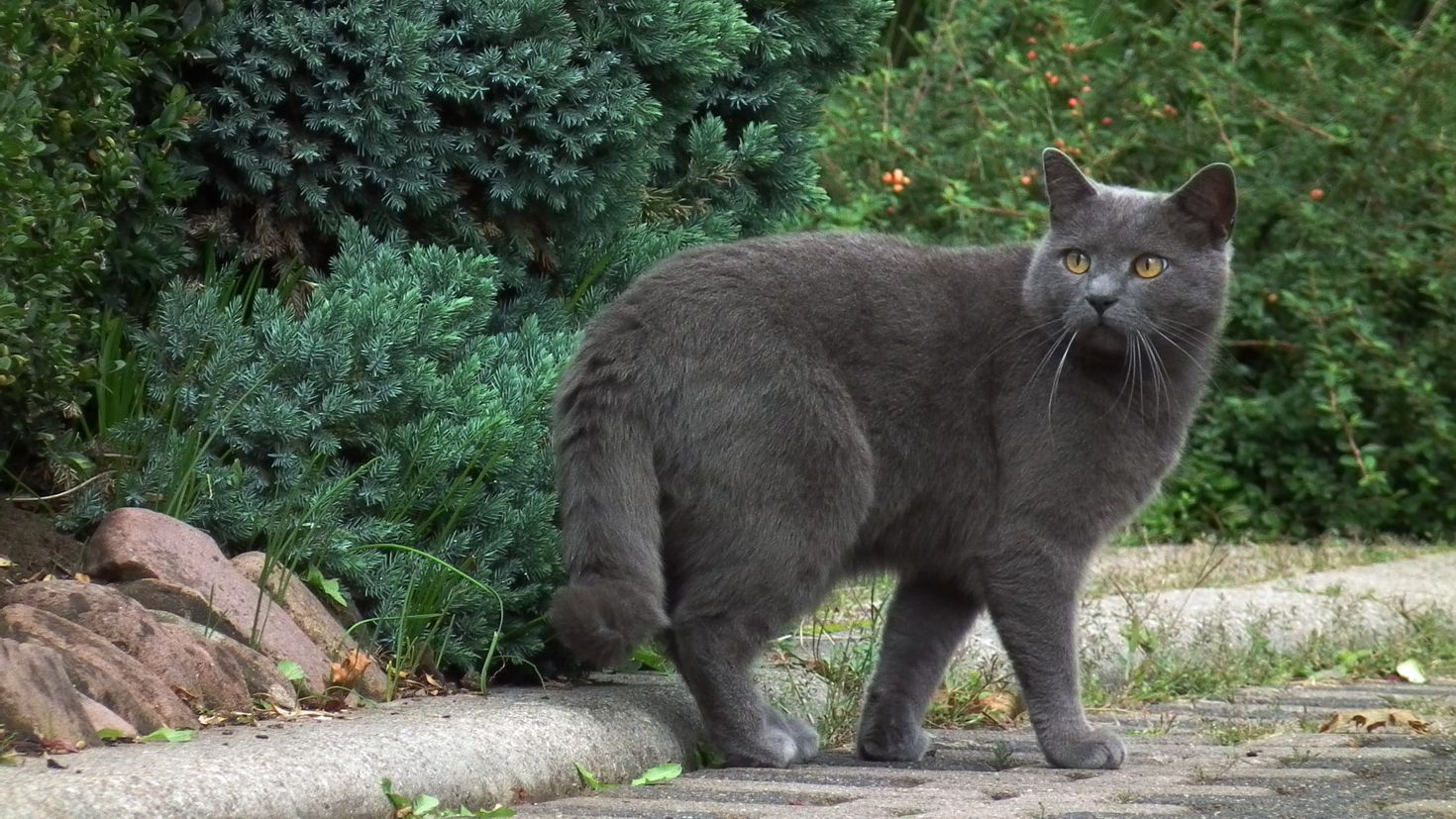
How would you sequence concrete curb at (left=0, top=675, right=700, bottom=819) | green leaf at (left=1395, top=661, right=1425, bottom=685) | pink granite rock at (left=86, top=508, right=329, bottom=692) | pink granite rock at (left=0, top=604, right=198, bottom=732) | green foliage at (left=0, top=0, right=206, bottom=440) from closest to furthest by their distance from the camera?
concrete curb at (left=0, top=675, right=700, bottom=819) → pink granite rock at (left=0, top=604, right=198, bottom=732) → green foliage at (left=0, top=0, right=206, bottom=440) → pink granite rock at (left=86, top=508, right=329, bottom=692) → green leaf at (left=1395, top=661, right=1425, bottom=685)

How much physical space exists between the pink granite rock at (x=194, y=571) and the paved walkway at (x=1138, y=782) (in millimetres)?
647

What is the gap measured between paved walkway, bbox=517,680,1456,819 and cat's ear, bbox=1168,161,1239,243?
1175 millimetres

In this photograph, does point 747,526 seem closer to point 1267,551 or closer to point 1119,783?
point 1119,783

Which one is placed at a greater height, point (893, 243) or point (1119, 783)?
point (893, 243)

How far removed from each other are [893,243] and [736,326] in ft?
2.04

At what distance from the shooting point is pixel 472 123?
4293 mm

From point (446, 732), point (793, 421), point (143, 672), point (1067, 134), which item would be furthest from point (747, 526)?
point (1067, 134)

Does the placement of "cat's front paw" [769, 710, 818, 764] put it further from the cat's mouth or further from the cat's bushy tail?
the cat's mouth

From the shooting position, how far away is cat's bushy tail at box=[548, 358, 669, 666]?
10.8ft

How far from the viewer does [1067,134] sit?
846cm

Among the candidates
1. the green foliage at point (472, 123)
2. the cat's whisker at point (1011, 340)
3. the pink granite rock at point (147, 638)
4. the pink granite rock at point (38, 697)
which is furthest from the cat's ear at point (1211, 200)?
the pink granite rock at point (38, 697)

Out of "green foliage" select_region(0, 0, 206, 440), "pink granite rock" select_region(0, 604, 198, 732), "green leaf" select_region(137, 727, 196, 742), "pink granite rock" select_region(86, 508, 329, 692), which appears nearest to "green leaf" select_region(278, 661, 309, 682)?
"pink granite rock" select_region(86, 508, 329, 692)

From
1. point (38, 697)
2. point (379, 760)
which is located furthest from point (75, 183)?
point (379, 760)

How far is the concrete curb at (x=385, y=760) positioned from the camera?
2404 mm
